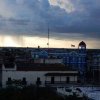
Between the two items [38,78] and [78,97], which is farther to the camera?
[38,78]

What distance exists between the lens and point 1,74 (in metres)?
54.1

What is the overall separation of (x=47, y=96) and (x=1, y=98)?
148 inches

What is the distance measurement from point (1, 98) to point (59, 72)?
16.5m

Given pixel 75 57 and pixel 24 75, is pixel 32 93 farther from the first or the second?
pixel 75 57

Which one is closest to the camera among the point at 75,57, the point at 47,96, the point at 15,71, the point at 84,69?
the point at 47,96

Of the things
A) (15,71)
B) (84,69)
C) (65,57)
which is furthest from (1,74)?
(65,57)

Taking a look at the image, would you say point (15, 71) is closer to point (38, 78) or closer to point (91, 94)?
point (38, 78)

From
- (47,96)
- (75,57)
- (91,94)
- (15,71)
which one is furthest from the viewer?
(75,57)

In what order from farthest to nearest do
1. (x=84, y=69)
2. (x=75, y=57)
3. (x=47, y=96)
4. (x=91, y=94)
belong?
1. (x=75, y=57)
2. (x=84, y=69)
3. (x=91, y=94)
4. (x=47, y=96)

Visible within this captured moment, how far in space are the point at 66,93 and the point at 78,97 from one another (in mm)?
2797

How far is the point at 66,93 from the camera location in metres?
42.0

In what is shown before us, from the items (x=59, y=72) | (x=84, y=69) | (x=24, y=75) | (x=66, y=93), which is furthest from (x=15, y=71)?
(x=84, y=69)

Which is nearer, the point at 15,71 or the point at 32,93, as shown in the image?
A: the point at 32,93

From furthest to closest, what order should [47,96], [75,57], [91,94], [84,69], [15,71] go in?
[75,57]
[84,69]
[15,71]
[91,94]
[47,96]
